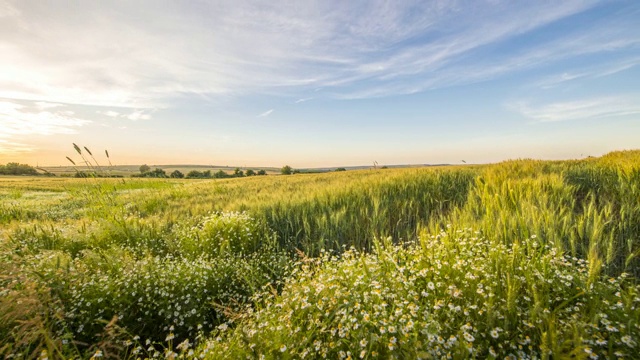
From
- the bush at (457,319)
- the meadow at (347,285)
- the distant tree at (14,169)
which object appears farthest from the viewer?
the distant tree at (14,169)

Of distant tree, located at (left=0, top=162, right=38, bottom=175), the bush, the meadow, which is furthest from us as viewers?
distant tree, located at (left=0, top=162, right=38, bottom=175)

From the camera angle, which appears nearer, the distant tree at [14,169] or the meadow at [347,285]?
the meadow at [347,285]

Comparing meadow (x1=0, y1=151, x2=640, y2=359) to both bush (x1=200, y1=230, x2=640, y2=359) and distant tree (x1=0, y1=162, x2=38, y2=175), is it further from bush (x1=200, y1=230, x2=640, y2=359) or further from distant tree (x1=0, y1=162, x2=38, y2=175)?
distant tree (x1=0, y1=162, x2=38, y2=175)

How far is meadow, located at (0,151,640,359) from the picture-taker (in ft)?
6.87

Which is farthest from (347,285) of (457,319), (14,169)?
(14,169)

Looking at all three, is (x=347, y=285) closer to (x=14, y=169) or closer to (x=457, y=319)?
(x=457, y=319)

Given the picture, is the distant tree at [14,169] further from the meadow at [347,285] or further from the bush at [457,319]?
the bush at [457,319]

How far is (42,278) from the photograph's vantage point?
143 inches

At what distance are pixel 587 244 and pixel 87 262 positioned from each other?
23.0 ft

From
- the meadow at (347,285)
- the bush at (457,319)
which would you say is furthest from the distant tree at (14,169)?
the bush at (457,319)

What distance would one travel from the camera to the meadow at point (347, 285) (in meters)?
2.09

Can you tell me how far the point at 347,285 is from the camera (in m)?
2.86

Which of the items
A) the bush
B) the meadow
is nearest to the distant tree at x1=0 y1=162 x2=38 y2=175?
the meadow

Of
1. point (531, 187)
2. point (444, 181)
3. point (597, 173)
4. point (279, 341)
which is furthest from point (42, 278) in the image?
point (597, 173)
